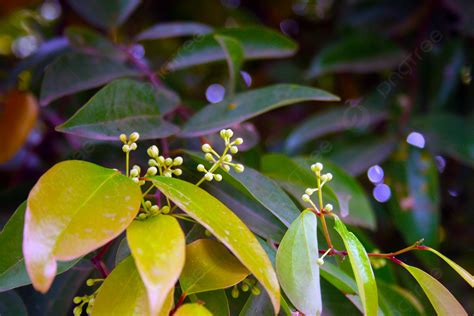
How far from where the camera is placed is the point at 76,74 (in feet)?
2.47

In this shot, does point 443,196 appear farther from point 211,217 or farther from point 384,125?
point 211,217

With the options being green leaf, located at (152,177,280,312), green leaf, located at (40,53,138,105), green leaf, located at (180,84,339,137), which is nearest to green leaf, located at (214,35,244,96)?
green leaf, located at (180,84,339,137)

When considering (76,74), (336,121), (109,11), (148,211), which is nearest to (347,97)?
(336,121)

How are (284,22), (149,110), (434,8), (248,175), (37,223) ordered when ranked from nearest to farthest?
(37,223), (248,175), (149,110), (434,8), (284,22)

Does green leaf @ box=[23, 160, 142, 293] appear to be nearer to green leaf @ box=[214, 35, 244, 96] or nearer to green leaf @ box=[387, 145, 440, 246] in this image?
green leaf @ box=[214, 35, 244, 96]

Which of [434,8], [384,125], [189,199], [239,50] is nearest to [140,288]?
[189,199]

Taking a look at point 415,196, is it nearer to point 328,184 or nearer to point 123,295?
point 328,184

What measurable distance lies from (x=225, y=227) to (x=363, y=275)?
0.12 m

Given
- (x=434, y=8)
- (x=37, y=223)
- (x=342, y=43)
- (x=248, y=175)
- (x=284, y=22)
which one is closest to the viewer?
(x=37, y=223)

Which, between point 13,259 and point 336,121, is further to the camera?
point 336,121

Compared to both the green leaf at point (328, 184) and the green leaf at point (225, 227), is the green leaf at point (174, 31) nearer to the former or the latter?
the green leaf at point (328, 184)

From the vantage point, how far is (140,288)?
1.36 ft

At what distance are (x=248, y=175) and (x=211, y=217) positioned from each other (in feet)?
0.44

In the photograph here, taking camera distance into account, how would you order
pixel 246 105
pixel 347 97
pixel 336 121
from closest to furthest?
pixel 246 105 → pixel 336 121 → pixel 347 97
